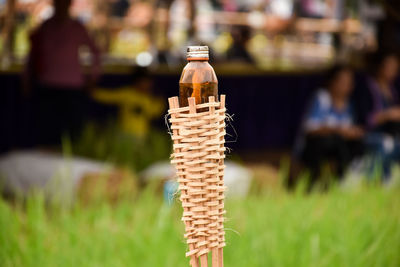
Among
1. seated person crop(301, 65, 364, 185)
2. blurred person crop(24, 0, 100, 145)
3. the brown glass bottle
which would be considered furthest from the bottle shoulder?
seated person crop(301, 65, 364, 185)

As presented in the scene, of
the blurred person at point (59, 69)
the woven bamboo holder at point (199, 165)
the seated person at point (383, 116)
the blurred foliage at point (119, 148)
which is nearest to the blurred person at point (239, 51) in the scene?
the seated person at point (383, 116)

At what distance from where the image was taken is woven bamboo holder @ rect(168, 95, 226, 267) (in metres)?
1.37

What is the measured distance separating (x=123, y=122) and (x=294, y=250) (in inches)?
114

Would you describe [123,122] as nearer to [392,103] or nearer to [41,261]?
[392,103]

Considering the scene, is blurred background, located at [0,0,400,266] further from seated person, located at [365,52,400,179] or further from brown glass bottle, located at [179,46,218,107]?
brown glass bottle, located at [179,46,218,107]

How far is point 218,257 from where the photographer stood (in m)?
1.45

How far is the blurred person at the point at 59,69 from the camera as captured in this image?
4.40 metres

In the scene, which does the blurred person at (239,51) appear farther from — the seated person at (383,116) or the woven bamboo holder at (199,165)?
the woven bamboo holder at (199,165)

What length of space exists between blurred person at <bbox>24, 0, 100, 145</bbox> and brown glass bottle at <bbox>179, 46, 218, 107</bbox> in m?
3.14

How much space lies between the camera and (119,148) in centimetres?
504

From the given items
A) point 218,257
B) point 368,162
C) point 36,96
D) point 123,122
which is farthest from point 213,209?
point 123,122

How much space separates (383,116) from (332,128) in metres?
0.44

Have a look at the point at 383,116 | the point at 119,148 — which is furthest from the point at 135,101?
the point at 383,116

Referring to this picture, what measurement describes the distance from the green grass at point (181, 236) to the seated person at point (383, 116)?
1.51 meters
